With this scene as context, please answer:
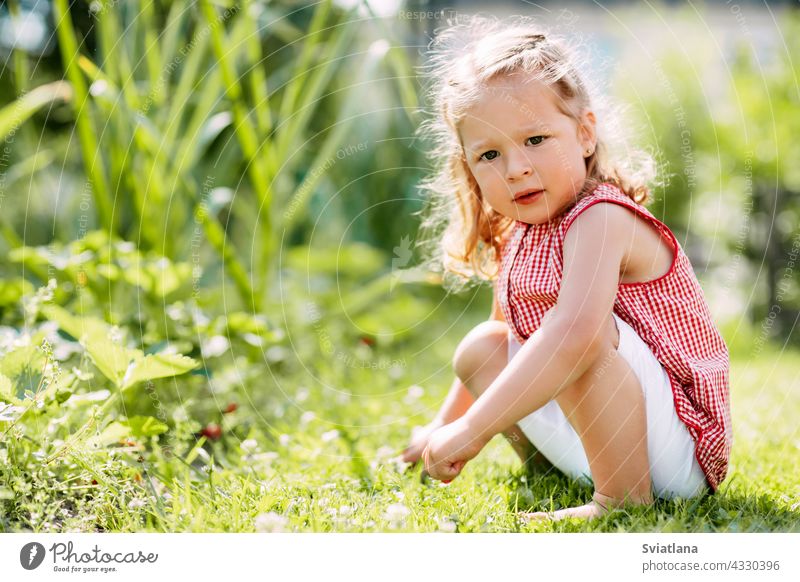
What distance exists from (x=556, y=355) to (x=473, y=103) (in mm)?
409

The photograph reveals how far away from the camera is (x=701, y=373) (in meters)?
1.18

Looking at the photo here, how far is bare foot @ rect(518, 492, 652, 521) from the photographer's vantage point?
1.15m

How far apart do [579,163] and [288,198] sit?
1376 mm

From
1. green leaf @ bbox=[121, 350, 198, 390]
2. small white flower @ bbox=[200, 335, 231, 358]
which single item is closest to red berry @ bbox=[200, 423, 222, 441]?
small white flower @ bbox=[200, 335, 231, 358]

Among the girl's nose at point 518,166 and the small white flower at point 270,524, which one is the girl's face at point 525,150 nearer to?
the girl's nose at point 518,166

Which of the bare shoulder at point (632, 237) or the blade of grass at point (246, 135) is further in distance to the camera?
the blade of grass at point (246, 135)

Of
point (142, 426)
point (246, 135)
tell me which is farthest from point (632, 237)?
point (246, 135)

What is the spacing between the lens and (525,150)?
1195mm

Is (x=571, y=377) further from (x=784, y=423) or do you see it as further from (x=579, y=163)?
(x=784, y=423)

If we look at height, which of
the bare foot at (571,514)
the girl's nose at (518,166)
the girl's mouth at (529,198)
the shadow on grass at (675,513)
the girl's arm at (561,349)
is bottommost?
the shadow on grass at (675,513)

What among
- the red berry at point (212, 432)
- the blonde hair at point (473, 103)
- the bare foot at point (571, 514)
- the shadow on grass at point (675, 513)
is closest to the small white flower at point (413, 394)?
the blonde hair at point (473, 103)

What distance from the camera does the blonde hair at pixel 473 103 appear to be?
1242 mm
